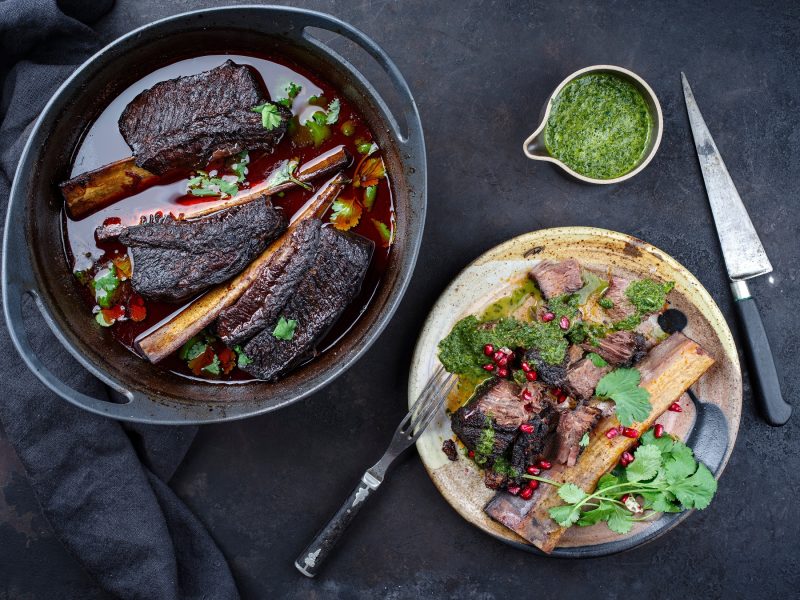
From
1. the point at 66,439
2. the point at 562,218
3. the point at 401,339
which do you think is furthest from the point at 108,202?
the point at 562,218

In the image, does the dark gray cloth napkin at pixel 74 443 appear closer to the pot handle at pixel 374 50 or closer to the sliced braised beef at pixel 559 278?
the pot handle at pixel 374 50

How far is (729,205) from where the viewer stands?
393cm

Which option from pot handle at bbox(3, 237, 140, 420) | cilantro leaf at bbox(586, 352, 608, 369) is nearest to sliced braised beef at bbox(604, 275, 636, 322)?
cilantro leaf at bbox(586, 352, 608, 369)

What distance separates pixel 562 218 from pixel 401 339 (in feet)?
4.05

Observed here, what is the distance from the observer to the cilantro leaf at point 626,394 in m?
3.47

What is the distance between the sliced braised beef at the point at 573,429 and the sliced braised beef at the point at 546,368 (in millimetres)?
195

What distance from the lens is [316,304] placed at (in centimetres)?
335

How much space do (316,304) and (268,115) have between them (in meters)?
0.98

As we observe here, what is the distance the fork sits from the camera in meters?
3.58

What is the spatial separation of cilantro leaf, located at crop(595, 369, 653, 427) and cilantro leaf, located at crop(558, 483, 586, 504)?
442mm

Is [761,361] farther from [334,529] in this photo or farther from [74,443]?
[74,443]

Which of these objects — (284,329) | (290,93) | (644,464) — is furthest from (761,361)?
(290,93)

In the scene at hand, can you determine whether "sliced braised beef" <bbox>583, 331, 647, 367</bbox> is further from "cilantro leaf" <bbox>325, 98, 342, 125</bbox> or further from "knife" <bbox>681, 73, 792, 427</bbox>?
"cilantro leaf" <bbox>325, 98, 342, 125</bbox>

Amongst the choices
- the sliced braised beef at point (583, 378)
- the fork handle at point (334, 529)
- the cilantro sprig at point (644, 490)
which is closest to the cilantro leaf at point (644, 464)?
the cilantro sprig at point (644, 490)
